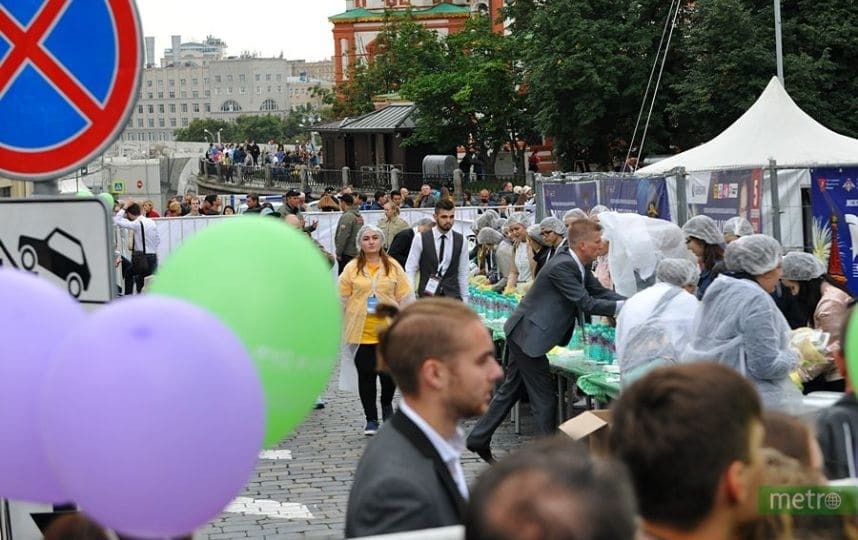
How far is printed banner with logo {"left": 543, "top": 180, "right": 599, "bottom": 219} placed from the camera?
58.6 ft

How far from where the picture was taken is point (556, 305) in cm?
1052

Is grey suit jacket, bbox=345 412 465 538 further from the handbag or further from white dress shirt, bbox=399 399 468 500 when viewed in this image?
the handbag

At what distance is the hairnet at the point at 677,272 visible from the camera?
881 centimetres

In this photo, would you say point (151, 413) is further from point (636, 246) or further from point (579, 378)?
point (636, 246)

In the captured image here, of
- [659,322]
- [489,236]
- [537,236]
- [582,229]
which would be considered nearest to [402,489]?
[659,322]

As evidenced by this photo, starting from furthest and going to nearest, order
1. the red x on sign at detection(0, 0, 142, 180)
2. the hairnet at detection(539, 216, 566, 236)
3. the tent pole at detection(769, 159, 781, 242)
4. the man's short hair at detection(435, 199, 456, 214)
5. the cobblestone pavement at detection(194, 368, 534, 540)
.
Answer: the tent pole at detection(769, 159, 781, 242) < the hairnet at detection(539, 216, 566, 236) < the man's short hair at detection(435, 199, 456, 214) < the cobblestone pavement at detection(194, 368, 534, 540) < the red x on sign at detection(0, 0, 142, 180)

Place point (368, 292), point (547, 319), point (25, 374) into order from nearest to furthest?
1. point (25, 374)
2. point (547, 319)
3. point (368, 292)

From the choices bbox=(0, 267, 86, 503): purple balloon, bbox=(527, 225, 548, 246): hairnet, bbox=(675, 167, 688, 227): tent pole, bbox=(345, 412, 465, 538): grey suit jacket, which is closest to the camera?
bbox=(0, 267, 86, 503): purple balloon

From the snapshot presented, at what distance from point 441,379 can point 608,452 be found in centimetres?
103

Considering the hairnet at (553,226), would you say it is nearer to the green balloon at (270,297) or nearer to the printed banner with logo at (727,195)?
the printed banner with logo at (727,195)

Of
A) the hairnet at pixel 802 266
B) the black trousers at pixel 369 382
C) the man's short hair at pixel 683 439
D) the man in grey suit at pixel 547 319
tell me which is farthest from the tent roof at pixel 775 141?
the man's short hair at pixel 683 439

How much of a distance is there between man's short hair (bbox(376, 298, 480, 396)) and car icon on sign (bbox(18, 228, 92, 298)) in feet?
3.29

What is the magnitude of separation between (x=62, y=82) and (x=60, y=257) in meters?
0.54

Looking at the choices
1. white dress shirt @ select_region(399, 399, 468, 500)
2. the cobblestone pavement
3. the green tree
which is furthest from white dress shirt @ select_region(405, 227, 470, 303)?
the green tree
